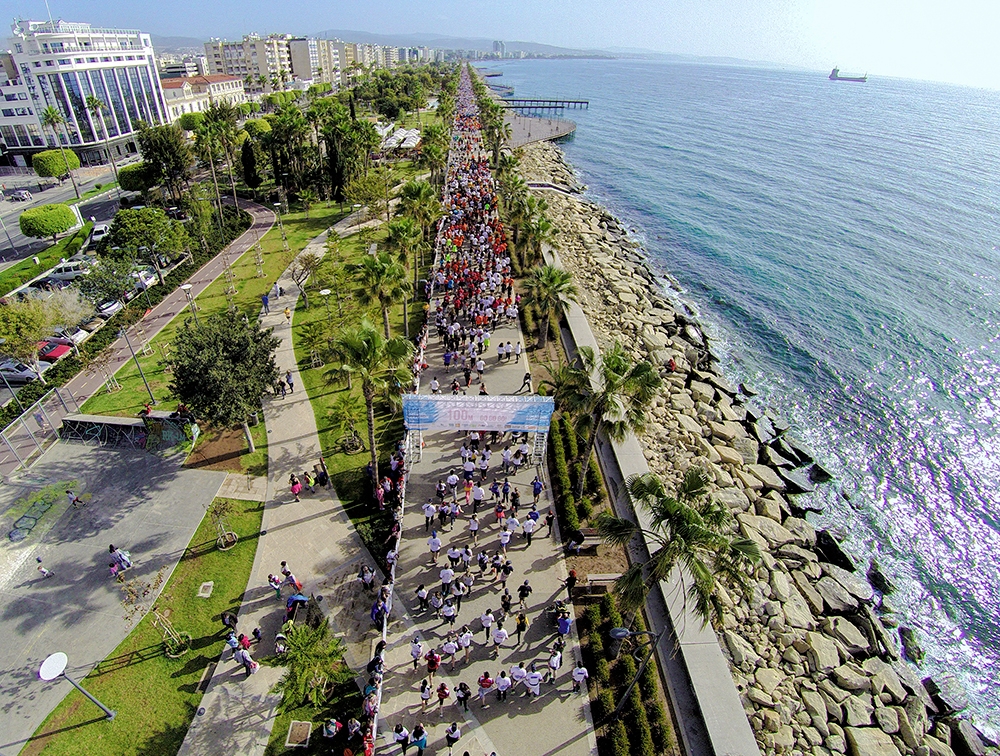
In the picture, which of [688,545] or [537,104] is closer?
[688,545]

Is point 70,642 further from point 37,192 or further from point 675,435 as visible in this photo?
point 37,192

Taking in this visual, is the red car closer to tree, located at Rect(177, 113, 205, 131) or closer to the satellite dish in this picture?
the satellite dish

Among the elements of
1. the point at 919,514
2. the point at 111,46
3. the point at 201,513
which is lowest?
the point at 919,514

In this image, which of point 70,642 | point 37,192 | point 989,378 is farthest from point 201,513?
point 37,192

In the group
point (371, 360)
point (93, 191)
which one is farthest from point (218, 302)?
point (93, 191)

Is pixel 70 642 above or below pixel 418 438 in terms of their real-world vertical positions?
below

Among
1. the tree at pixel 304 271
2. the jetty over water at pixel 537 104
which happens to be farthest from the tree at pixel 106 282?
the jetty over water at pixel 537 104

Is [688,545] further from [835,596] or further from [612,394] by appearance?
[835,596]
